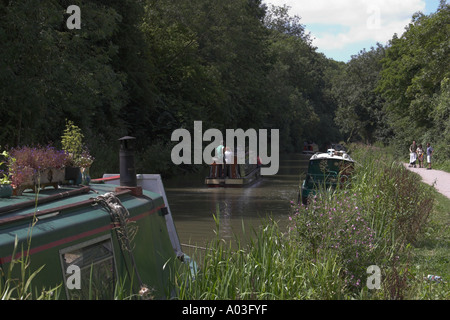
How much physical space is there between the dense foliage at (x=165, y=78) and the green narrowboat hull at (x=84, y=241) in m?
11.9

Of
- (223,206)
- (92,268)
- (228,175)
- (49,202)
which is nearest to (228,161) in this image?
(228,175)

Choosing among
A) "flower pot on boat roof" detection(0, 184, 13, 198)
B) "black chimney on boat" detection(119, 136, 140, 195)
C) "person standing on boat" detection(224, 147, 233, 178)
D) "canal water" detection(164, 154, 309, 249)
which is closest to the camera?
"flower pot on boat roof" detection(0, 184, 13, 198)

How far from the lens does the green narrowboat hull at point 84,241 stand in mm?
5297

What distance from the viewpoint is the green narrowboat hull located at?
530 centimetres

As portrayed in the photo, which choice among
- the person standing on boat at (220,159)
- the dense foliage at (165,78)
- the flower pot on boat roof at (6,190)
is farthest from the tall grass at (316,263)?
the person standing on boat at (220,159)

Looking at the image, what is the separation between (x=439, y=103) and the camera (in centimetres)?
3772

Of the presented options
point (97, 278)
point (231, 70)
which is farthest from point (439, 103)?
point (97, 278)

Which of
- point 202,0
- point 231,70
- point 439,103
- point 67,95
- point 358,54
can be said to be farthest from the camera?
point 358,54

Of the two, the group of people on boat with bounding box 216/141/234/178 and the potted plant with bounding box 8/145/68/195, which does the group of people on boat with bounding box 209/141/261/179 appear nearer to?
the group of people on boat with bounding box 216/141/234/178

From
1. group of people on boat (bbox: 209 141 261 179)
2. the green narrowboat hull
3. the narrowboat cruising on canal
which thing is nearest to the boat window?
the green narrowboat hull

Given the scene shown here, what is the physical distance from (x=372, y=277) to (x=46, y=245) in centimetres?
348

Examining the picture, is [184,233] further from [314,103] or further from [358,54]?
[314,103]

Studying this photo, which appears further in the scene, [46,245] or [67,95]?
[67,95]
